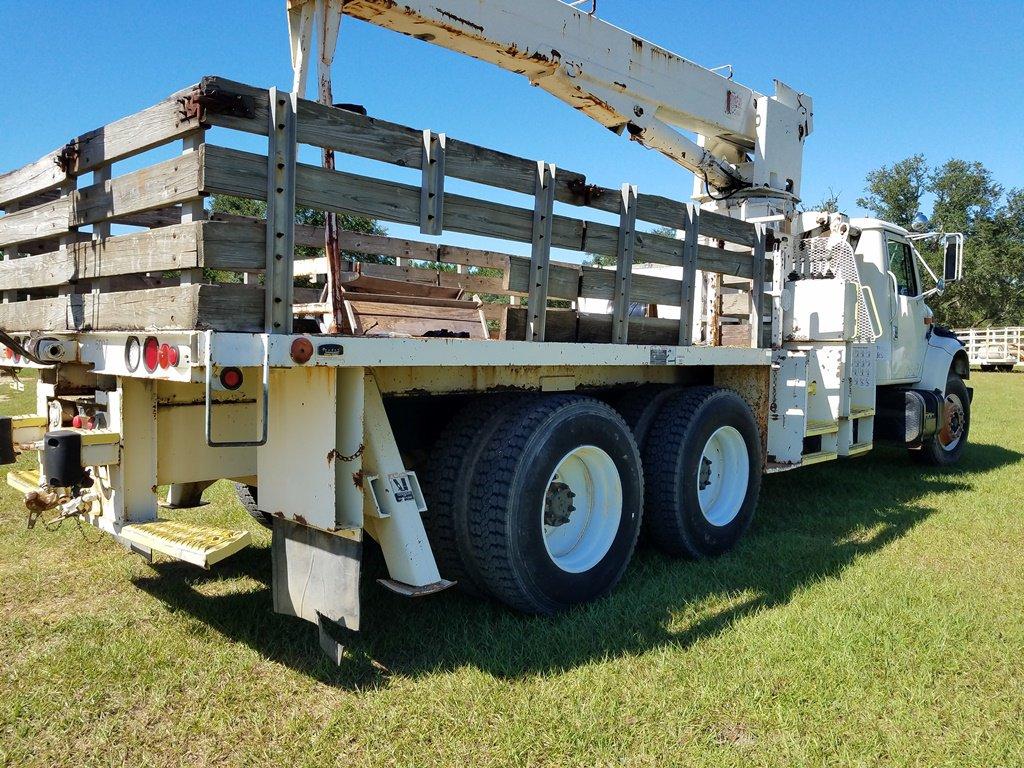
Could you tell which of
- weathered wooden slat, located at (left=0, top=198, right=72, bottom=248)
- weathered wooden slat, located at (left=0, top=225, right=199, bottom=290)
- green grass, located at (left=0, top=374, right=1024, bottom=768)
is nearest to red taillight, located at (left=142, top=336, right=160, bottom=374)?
weathered wooden slat, located at (left=0, top=225, right=199, bottom=290)

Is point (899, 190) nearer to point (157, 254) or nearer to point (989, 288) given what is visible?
point (989, 288)

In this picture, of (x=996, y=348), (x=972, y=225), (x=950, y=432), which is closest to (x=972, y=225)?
(x=972, y=225)

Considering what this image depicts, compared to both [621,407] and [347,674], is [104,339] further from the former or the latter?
[621,407]

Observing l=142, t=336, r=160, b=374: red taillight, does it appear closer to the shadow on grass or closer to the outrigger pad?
the outrigger pad

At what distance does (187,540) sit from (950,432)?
800 cm

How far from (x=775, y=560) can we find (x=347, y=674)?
291 centimetres

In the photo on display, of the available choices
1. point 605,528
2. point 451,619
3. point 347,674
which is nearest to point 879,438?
point 605,528

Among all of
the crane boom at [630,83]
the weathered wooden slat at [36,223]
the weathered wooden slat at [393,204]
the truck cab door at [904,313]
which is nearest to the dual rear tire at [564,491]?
the weathered wooden slat at [393,204]

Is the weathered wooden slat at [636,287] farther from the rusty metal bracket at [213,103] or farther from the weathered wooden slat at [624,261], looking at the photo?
the rusty metal bracket at [213,103]

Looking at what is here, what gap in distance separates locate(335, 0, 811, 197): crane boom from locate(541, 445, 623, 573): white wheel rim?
2.79 m

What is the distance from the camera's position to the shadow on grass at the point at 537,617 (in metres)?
3.40

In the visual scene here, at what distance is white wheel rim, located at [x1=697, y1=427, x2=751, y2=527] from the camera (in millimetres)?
5168

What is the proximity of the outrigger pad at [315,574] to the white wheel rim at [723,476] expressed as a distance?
9.00 feet

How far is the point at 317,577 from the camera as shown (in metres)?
3.23
